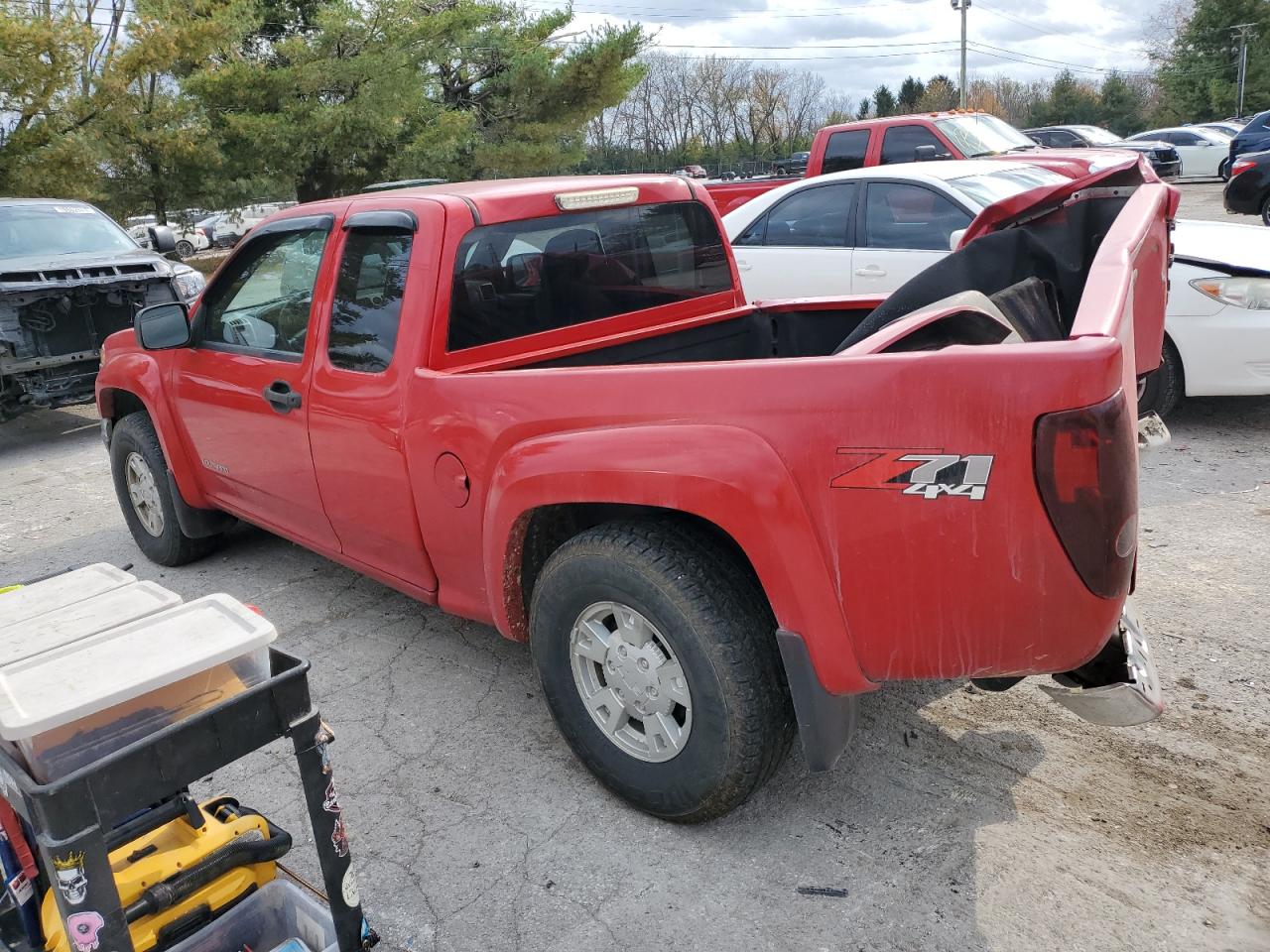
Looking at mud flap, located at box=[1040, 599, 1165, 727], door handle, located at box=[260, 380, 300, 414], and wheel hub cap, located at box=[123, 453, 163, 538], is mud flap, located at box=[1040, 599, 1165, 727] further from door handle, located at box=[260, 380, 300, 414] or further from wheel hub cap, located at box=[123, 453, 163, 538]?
wheel hub cap, located at box=[123, 453, 163, 538]

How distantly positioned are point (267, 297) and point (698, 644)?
261 cm

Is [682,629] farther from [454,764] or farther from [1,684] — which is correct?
[1,684]

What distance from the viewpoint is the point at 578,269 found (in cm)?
378

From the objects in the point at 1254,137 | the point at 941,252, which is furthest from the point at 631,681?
the point at 1254,137

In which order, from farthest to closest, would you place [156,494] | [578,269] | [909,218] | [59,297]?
[59,297] < [909,218] < [156,494] < [578,269]

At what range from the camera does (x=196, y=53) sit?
63.7ft

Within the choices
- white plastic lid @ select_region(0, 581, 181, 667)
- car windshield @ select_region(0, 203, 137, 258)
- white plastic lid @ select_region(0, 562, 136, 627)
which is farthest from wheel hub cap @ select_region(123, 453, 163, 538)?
car windshield @ select_region(0, 203, 137, 258)

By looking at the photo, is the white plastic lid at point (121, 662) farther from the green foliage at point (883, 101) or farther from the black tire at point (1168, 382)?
the green foliage at point (883, 101)

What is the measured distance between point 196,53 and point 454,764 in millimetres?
20056

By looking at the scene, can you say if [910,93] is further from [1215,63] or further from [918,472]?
[918,472]

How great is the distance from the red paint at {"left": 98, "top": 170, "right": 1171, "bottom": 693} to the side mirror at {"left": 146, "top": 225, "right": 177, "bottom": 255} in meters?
6.73

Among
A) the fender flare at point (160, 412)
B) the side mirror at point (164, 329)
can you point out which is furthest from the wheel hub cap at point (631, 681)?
the fender flare at point (160, 412)

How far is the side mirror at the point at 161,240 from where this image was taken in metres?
9.73

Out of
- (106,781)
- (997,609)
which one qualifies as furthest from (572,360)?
(106,781)
